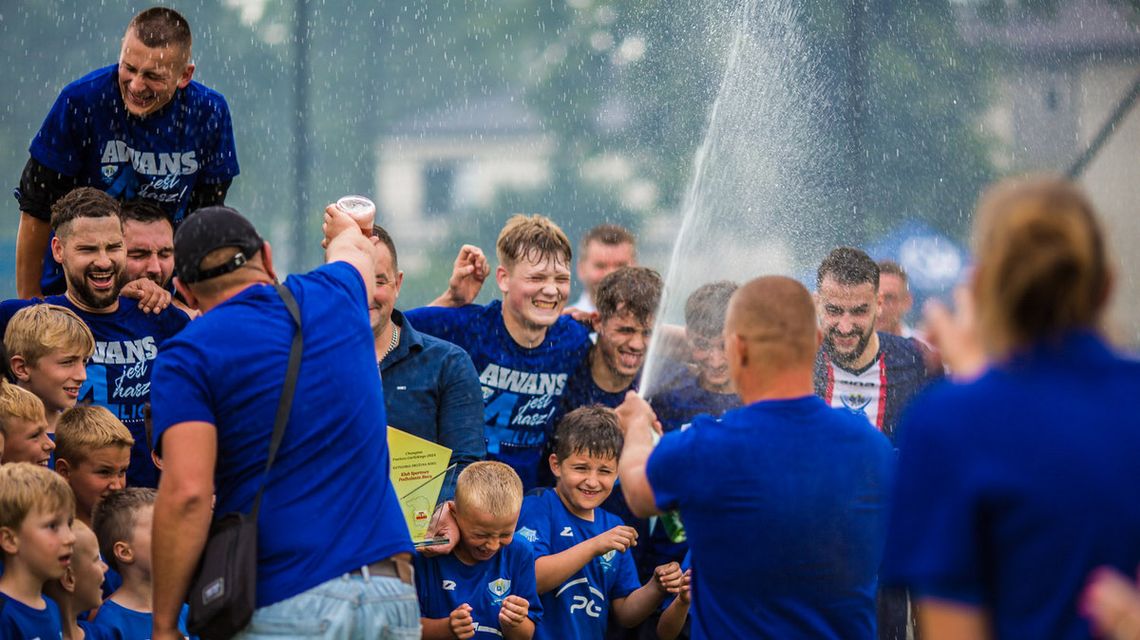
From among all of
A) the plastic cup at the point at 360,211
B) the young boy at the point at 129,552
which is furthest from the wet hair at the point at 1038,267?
the young boy at the point at 129,552

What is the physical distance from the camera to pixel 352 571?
3.24m

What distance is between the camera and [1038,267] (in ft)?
6.54

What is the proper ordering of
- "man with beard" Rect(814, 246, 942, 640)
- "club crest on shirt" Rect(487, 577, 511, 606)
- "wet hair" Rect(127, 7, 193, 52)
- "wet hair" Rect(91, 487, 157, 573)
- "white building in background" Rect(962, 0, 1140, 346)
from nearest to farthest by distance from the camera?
"wet hair" Rect(91, 487, 157, 573) → "club crest on shirt" Rect(487, 577, 511, 606) → "wet hair" Rect(127, 7, 193, 52) → "man with beard" Rect(814, 246, 942, 640) → "white building in background" Rect(962, 0, 1140, 346)

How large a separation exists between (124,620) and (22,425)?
2.38ft

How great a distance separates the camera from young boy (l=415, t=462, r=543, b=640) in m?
4.71

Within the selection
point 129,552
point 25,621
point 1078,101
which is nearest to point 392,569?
point 25,621

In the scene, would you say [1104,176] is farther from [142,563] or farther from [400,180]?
[142,563]

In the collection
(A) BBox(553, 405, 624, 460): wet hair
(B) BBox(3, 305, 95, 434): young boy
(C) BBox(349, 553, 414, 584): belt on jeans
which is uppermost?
(B) BBox(3, 305, 95, 434): young boy

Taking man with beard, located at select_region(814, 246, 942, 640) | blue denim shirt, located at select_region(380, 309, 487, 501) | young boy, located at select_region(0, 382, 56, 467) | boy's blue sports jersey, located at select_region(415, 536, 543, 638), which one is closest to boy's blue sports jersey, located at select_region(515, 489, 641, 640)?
boy's blue sports jersey, located at select_region(415, 536, 543, 638)

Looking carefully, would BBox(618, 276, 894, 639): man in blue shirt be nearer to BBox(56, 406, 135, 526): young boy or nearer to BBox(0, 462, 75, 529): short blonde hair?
BBox(0, 462, 75, 529): short blonde hair

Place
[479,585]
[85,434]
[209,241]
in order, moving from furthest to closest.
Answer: [479,585] < [85,434] < [209,241]

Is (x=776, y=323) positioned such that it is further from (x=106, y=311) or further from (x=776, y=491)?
(x=106, y=311)

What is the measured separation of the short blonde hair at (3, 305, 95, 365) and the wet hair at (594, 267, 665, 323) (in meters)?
1.91

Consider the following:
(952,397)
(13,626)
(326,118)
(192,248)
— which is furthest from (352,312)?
(326,118)
